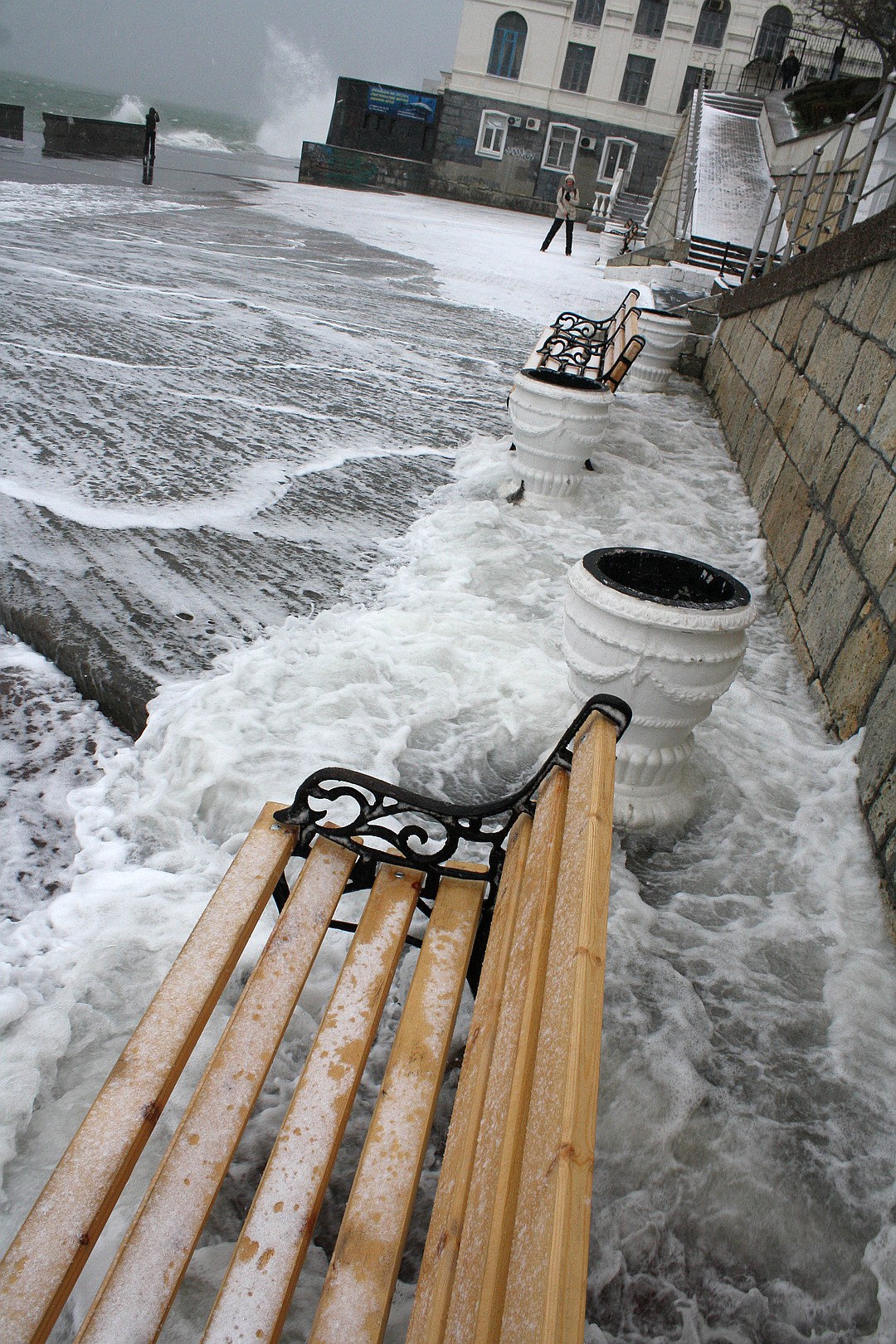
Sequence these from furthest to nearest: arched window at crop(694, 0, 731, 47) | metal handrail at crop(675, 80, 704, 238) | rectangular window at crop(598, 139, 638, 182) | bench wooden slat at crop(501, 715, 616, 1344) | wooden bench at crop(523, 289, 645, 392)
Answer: rectangular window at crop(598, 139, 638, 182) < arched window at crop(694, 0, 731, 47) < metal handrail at crop(675, 80, 704, 238) < wooden bench at crop(523, 289, 645, 392) < bench wooden slat at crop(501, 715, 616, 1344)

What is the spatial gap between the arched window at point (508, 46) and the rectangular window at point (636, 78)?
15.3 feet

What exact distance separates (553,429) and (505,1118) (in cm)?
462

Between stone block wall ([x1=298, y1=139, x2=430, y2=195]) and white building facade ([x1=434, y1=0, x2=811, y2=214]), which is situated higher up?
white building facade ([x1=434, y1=0, x2=811, y2=214])

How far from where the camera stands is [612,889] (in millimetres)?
2682

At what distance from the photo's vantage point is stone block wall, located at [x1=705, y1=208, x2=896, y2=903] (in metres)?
3.25

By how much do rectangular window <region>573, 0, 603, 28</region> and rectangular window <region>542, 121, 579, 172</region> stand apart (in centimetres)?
455

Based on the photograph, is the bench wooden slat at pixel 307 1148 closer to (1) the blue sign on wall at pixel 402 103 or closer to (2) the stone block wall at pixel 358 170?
(2) the stone block wall at pixel 358 170

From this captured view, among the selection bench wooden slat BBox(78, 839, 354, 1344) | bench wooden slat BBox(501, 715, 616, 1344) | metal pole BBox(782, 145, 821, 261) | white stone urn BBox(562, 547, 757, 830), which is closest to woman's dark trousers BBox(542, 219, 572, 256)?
metal pole BBox(782, 145, 821, 261)

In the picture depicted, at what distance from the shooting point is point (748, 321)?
8.12 meters

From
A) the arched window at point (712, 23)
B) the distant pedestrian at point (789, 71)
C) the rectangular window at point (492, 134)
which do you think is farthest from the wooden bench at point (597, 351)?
the arched window at point (712, 23)

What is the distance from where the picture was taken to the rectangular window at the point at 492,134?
36656 mm

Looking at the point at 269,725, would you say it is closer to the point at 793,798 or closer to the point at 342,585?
the point at 342,585

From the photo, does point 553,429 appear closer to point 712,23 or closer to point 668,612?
point 668,612

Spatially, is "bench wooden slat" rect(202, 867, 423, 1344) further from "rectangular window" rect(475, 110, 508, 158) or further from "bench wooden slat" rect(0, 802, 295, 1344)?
"rectangular window" rect(475, 110, 508, 158)
